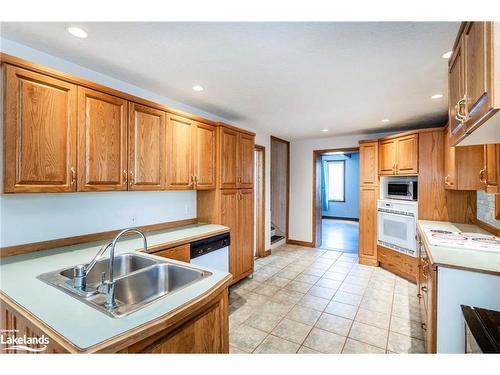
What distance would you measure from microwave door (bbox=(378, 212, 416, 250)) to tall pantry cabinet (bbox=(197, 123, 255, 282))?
2200mm

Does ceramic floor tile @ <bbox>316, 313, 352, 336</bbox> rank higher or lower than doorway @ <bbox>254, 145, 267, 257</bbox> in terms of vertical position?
lower

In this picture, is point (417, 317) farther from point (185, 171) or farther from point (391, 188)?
point (185, 171)

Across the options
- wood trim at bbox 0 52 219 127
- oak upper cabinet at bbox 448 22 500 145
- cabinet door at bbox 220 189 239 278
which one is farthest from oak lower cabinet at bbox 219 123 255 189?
oak upper cabinet at bbox 448 22 500 145

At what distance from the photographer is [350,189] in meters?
8.85

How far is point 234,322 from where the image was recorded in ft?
8.02

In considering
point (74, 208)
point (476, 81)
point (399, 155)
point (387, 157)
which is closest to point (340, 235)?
point (387, 157)

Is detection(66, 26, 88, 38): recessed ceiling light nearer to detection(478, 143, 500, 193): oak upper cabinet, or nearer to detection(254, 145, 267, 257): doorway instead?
detection(478, 143, 500, 193): oak upper cabinet

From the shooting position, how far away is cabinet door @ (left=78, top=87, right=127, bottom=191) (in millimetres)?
1834

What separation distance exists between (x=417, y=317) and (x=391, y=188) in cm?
199

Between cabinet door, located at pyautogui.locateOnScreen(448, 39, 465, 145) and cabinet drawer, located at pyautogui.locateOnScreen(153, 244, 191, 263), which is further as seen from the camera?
cabinet drawer, located at pyautogui.locateOnScreen(153, 244, 191, 263)

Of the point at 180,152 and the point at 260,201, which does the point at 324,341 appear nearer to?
the point at 180,152

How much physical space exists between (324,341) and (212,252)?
→ 1.37 metres

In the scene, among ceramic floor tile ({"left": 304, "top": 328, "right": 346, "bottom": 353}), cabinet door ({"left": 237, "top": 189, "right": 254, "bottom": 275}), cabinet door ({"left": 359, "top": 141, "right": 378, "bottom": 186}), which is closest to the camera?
ceramic floor tile ({"left": 304, "top": 328, "right": 346, "bottom": 353})
